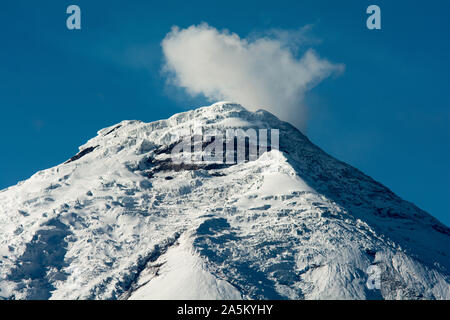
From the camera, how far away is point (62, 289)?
7116 inches

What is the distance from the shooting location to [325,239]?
19038 cm

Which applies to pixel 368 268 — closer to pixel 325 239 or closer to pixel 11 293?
pixel 325 239

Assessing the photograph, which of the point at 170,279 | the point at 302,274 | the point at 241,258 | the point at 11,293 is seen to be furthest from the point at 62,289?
the point at 302,274

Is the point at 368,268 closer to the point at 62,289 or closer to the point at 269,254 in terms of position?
the point at 269,254

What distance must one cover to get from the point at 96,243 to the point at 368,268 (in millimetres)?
68861

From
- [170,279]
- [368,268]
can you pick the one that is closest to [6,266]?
[170,279]

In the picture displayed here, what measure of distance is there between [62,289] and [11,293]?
12.5 metres
